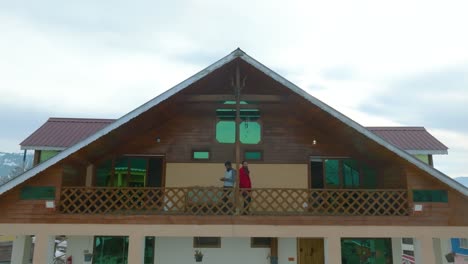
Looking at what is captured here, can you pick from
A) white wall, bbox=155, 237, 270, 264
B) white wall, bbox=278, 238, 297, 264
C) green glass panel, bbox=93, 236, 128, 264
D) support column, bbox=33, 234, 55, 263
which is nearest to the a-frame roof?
support column, bbox=33, 234, 55, 263

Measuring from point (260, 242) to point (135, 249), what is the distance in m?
4.94

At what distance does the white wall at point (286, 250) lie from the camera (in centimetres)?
1299

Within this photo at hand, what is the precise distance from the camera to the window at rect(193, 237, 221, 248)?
13.1 m

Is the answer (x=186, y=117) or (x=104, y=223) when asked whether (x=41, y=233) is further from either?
(x=186, y=117)

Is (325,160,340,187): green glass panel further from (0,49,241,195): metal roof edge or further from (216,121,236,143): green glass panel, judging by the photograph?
(0,49,241,195): metal roof edge

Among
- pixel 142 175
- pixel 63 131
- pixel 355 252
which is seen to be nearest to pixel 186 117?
pixel 142 175

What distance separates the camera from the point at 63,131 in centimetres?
1495

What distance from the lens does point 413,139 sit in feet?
50.7

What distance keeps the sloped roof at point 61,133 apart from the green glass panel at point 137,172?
2.34m

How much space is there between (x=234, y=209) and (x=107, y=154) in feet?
18.8

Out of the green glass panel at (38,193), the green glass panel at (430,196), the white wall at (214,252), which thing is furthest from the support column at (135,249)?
the green glass panel at (430,196)

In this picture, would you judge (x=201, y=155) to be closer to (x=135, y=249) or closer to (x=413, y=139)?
(x=135, y=249)

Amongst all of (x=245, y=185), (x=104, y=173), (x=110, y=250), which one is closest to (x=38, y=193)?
(x=104, y=173)

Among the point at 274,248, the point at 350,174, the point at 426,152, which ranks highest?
the point at 426,152
